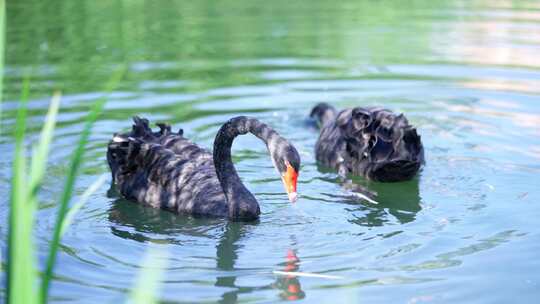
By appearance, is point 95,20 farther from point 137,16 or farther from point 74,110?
point 74,110

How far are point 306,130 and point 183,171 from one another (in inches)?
103

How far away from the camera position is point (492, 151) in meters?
8.09

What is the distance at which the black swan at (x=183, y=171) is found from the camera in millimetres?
6445

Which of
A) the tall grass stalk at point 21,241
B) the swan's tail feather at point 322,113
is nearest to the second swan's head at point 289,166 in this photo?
the tall grass stalk at point 21,241

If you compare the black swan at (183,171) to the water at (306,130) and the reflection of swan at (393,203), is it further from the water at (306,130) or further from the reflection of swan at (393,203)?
the reflection of swan at (393,203)

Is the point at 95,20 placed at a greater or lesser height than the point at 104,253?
greater

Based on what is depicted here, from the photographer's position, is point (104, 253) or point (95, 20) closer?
point (104, 253)

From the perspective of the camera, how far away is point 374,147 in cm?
751

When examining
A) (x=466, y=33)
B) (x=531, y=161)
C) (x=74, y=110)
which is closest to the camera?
(x=531, y=161)

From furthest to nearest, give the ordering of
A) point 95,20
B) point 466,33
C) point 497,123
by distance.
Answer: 1. point 95,20
2. point 466,33
3. point 497,123

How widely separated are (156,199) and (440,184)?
2.37m

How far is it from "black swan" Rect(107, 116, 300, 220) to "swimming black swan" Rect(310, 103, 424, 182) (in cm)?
130

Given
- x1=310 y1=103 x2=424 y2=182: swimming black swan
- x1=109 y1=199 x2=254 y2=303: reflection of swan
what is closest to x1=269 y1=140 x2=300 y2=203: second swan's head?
x1=109 y1=199 x2=254 y2=303: reflection of swan

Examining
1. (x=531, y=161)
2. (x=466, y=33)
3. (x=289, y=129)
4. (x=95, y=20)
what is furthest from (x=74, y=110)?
(x=466, y=33)
